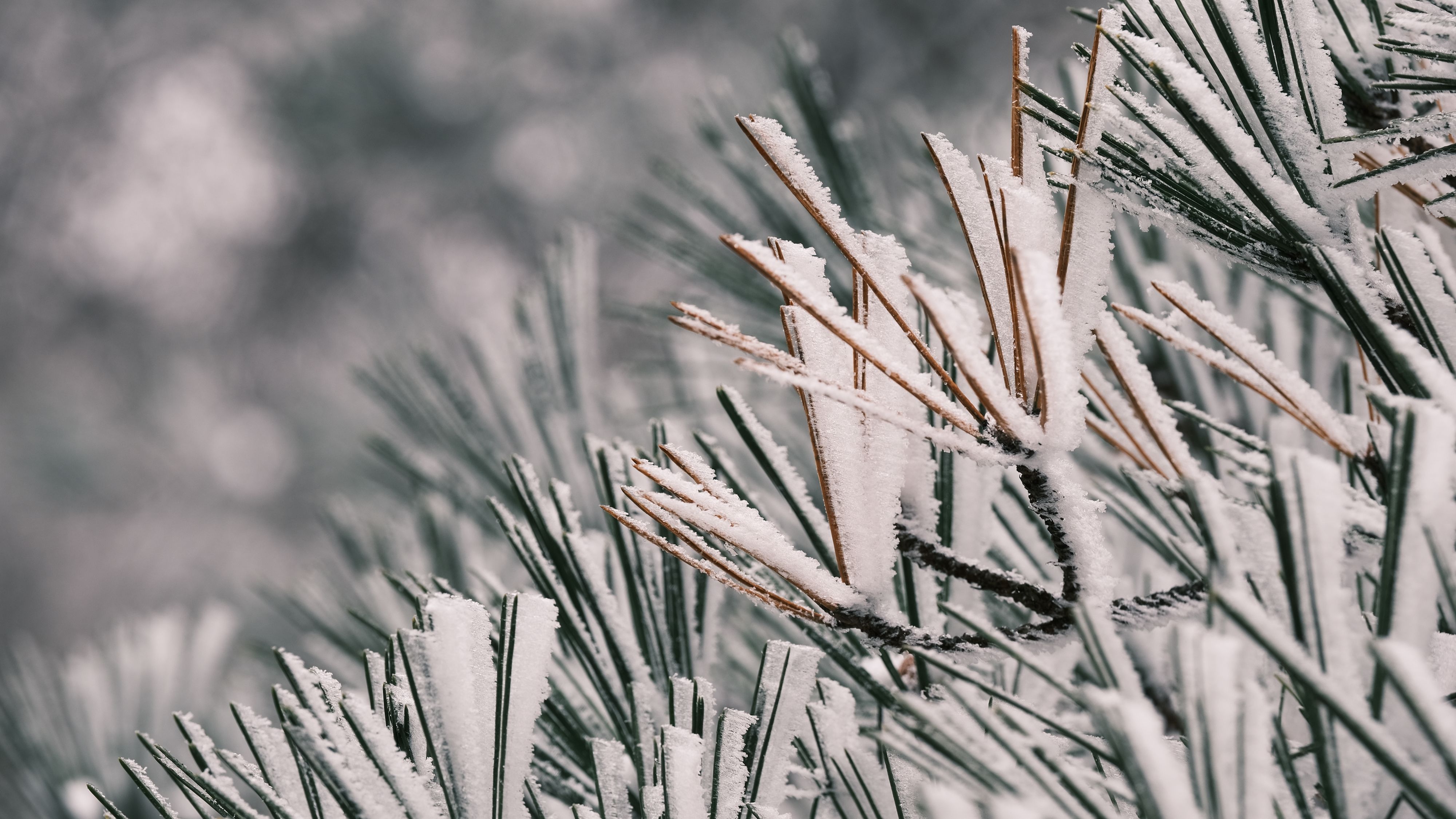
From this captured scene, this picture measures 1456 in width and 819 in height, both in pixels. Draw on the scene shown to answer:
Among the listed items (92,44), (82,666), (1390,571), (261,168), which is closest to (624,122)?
(261,168)

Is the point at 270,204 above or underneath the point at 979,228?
above

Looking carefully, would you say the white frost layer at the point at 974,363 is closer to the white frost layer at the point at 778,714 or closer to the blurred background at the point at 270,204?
the white frost layer at the point at 778,714

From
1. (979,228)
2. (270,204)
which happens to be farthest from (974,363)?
(270,204)

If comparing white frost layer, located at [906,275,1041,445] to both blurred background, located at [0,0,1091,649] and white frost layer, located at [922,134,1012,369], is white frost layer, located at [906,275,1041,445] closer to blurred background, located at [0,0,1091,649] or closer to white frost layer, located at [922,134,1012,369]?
white frost layer, located at [922,134,1012,369]

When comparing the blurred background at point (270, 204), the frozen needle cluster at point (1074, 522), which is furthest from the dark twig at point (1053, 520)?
the blurred background at point (270, 204)

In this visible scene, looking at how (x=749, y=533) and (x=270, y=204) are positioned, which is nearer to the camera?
(x=749, y=533)

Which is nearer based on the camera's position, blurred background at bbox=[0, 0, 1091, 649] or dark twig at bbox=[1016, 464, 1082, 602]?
dark twig at bbox=[1016, 464, 1082, 602]

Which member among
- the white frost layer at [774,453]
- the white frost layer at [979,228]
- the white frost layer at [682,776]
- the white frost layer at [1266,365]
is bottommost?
the white frost layer at [682,776]

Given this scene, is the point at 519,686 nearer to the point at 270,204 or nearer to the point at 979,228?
the point at 979,228

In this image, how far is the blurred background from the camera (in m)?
1.88

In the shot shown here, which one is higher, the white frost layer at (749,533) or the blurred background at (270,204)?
the blurred background at (270,204)

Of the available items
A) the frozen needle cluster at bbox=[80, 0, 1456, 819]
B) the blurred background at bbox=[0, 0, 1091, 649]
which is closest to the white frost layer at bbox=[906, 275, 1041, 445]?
the frozen needle cluster at bbox=[80, 0, 1456, 819]

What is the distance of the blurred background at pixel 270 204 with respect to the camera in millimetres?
1885

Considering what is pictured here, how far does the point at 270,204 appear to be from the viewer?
2.33 m
